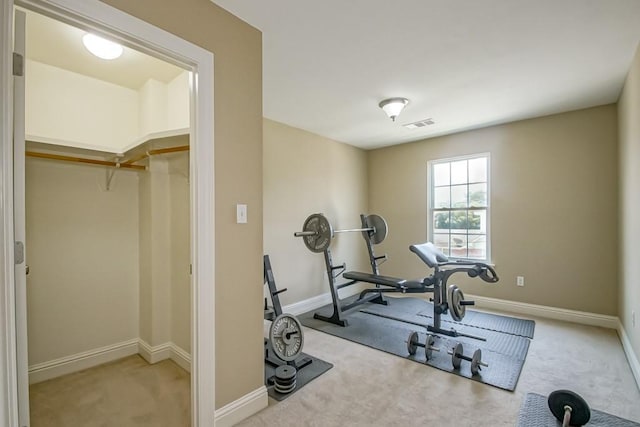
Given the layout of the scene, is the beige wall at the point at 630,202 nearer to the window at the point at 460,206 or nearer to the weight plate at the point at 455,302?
the weight plate at the point at 455,302

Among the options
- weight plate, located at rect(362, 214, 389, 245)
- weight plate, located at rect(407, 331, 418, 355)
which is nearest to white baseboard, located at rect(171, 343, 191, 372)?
weight plate, located at rect(407, 331, 418, 355)

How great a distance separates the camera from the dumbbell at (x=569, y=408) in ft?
5.69

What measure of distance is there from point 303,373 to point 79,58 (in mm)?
3034

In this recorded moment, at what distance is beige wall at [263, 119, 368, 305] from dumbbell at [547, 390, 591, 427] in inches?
110

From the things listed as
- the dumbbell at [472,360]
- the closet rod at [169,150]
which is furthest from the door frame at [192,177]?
the dumbbell at [472,360]

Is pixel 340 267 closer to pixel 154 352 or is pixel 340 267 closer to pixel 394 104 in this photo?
pixel 394 104

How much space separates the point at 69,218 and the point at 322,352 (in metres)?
2.44

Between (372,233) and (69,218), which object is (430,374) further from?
(69,218)

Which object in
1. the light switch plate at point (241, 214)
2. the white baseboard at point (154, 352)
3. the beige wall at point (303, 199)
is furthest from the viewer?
the beige wall at point (303, 199)

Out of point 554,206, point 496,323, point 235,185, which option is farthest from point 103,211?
point 554,206

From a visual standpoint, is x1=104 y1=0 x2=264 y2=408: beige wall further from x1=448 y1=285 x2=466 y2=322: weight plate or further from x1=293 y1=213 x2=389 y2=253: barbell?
x1=448 y1=285 x2=466 y2=322: weight plate

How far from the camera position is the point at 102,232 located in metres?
2.66

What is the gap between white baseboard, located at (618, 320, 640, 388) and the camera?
90.5 inches

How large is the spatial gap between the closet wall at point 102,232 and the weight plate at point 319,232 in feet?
4.12
